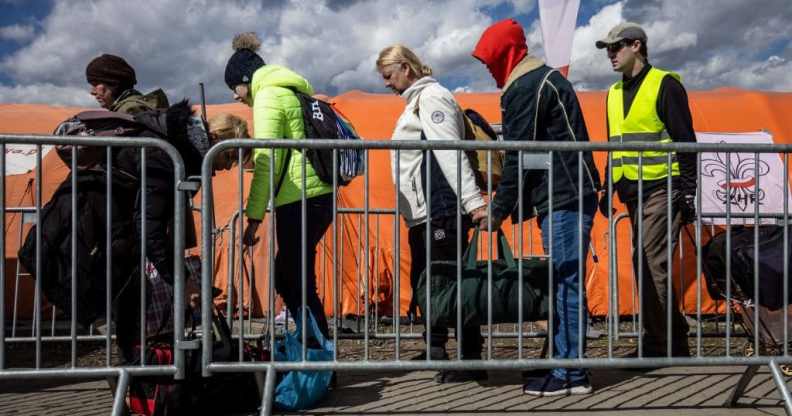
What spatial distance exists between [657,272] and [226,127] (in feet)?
8.60

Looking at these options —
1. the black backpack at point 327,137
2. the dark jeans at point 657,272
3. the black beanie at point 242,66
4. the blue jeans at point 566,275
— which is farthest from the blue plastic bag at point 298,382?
the dark jeans at point 657,272

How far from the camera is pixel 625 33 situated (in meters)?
4.44

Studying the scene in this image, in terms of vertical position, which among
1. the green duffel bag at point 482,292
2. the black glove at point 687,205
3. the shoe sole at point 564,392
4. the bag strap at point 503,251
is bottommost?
the shoe sole at point 564,392

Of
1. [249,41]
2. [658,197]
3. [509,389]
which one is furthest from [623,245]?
[249,41]

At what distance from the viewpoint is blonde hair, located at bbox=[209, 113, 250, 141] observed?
3867 millimetres

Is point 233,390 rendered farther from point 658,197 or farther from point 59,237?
point 658,197

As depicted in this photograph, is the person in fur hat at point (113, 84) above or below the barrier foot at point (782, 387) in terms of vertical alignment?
above

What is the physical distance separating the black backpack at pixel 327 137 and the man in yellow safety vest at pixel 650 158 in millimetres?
→ 1520

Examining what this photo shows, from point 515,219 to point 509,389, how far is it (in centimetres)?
92

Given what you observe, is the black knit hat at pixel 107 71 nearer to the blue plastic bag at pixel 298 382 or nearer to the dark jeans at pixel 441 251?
the blue plastic bag at pixel 298 382

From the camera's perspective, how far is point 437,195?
12.3ft

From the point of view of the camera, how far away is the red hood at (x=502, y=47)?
3.79 m

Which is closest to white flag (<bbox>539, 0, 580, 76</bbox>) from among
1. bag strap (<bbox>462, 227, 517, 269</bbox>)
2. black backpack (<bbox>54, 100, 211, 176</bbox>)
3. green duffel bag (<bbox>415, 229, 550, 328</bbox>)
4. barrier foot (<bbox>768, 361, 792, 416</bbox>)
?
bag strap (<bbox>462, 227, 517, 269</bbox>)

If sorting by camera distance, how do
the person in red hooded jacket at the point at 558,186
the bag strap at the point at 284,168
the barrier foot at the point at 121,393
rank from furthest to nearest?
the bag strap at the point at 284,168
the person in red hooded jacket at the point at 558,186
the barrier foot at the point at 121,393
